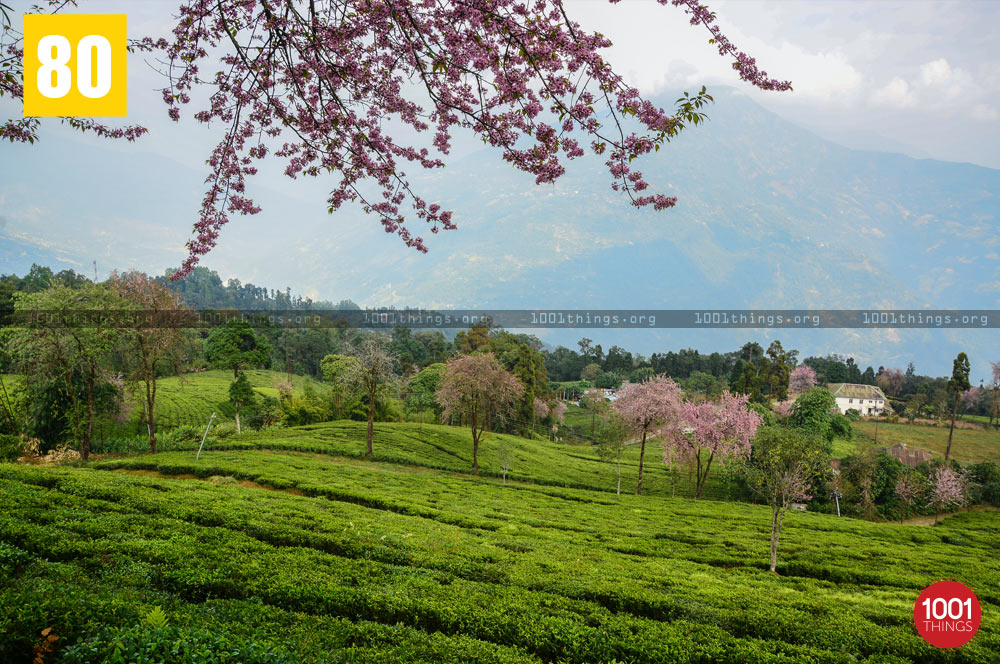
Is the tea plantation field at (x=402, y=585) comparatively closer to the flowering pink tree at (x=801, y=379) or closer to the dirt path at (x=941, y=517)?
the dirt path at (x=941, y=517)

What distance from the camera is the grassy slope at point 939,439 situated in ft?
204

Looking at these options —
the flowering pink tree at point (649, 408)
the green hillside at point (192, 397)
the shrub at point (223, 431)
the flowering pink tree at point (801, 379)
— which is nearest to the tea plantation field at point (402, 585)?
the flowering pink tree at point (649, 408)

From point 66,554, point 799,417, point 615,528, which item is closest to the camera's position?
point 66,554

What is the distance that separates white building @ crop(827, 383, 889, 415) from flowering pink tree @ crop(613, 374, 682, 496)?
8400cm

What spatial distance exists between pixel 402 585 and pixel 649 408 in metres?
31.8

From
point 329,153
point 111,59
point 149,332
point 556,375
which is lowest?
point 556,375

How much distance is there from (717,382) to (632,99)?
105859 mm

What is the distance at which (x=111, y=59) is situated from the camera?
7.14 meters

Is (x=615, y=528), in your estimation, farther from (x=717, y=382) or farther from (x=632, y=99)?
(x=717, y=382)

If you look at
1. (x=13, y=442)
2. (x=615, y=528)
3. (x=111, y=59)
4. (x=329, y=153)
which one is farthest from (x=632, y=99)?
(x=13, y=442)

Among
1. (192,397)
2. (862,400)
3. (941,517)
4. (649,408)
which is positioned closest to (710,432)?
(649,408)

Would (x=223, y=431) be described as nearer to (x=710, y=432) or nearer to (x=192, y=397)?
(x=192, y=397)

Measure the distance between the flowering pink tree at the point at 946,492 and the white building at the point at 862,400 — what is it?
217 ft

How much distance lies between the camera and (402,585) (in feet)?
28.5
